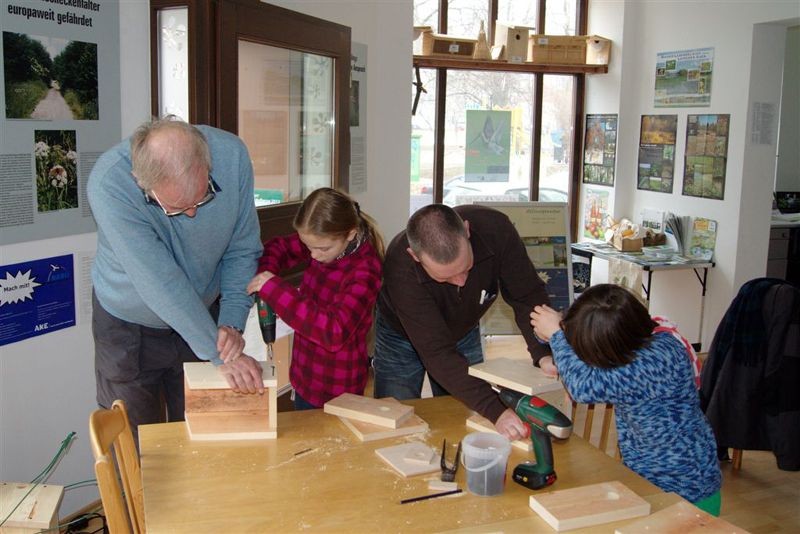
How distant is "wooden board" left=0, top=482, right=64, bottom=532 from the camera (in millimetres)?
2283

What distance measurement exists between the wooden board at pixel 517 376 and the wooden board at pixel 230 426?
60cm

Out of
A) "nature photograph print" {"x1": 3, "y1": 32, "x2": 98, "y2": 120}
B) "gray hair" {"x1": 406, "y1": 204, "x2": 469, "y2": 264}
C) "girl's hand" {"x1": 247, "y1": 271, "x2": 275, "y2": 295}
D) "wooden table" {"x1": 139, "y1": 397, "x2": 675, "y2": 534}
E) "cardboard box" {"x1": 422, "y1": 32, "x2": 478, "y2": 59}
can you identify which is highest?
"cardboard box" {"x1": 422, "y1": 32, "x2": 478, "y2": 59}

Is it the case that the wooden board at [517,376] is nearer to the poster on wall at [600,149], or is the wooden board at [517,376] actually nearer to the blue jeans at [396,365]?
the blue jeans at [396,365]

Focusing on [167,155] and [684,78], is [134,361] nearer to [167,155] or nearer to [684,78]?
[167,155]

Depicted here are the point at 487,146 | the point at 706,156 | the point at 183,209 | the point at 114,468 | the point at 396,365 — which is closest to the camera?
the point at 114,468

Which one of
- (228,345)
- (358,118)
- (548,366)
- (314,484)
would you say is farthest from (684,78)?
(314,484)

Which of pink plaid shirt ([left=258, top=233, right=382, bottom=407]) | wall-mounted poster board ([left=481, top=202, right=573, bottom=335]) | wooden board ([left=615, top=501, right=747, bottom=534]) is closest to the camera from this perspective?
wooden board ([left=615, top=501, right=747, bottom=534])

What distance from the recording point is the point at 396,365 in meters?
2.62

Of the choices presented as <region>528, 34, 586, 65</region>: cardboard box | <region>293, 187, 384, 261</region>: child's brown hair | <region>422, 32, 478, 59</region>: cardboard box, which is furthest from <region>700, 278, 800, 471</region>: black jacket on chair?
<region>528, 34, 586, 65</region>: cardboard box

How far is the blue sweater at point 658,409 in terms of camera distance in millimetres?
1852

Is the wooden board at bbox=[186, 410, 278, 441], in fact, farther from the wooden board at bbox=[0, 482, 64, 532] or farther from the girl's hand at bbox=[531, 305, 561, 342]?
the girl's hand at bbox=[531, 305, 561, 342]

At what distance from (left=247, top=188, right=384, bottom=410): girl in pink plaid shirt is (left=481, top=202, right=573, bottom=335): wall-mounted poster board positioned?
1.87 meters

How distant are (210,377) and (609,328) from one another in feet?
3.45

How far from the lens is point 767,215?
5.48 m
